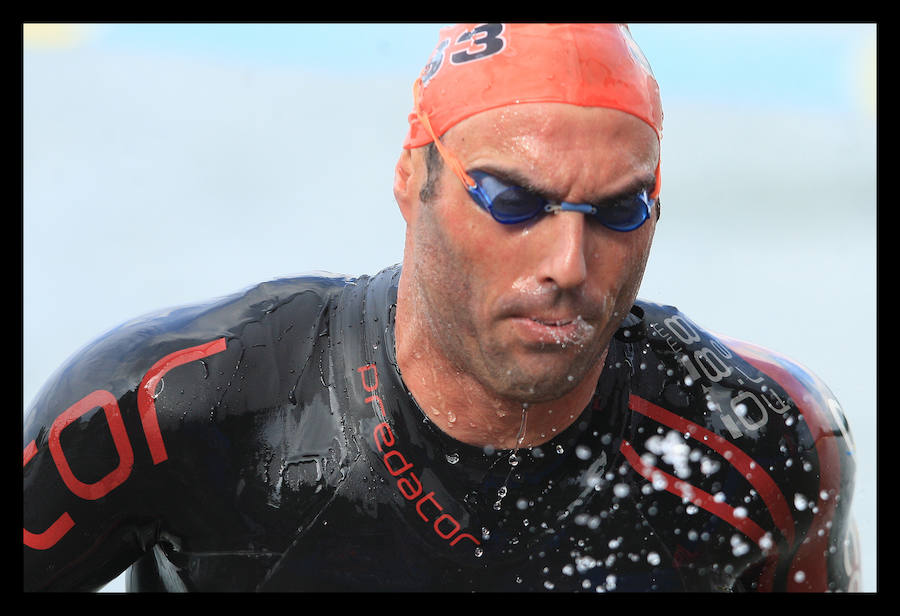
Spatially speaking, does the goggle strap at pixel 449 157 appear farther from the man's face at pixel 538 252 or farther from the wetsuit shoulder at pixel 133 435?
the wetsuit shoulder at pixel 133 435

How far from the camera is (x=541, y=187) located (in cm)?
219

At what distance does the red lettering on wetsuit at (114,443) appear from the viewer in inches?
99.3

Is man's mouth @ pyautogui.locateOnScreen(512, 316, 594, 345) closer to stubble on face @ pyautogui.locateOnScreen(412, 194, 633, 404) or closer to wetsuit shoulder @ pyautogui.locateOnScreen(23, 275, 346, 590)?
stubble on face @ pyautogui.locateOnScreen(412, 194, 633, 404)

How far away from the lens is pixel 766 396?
2848 mm

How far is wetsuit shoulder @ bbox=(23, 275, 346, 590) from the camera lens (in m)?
2.53

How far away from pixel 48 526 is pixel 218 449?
1.37ft

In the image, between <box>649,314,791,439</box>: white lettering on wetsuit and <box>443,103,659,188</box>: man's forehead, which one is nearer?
<box>443,103,659,188</box>: man's forehead

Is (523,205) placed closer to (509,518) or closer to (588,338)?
(588,338)

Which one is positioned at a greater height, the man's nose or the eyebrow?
the eyebrow

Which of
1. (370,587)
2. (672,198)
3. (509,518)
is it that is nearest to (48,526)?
(370,587)

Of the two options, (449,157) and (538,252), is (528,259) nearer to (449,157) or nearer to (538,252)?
(538,252)

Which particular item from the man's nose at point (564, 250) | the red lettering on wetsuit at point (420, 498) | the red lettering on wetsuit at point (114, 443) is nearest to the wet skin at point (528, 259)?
the man's nose at point (564, 250)

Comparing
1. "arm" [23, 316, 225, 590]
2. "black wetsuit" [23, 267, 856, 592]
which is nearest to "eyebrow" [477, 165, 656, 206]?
"black wetsuit" [23, 267, 856, 592]

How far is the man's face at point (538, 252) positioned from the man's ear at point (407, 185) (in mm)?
54
